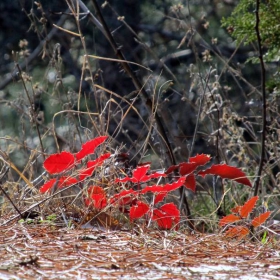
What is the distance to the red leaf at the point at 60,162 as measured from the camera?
249cm

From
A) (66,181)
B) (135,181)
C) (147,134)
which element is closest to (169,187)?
(135,181)

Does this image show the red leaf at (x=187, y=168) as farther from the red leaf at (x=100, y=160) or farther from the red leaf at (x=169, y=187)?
the red leaf at (x=100, y=160)

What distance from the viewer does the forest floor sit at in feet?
6.05

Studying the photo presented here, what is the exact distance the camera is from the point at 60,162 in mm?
2502

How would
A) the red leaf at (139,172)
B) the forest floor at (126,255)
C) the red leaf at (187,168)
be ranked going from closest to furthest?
the forest floor at (126,255) → the red leaf at (139,172) → the red leaf at (187,168)

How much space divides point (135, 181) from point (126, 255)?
0.47 meters

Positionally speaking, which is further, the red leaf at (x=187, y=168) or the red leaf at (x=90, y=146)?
the red leaf at (x=187, y=168)

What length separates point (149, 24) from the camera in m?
8.23

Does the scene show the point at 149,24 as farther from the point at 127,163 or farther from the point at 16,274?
the point at 16,274

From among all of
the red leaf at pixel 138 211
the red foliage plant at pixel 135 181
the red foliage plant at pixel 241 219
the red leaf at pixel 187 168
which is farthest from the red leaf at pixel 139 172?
the red foliage plant at pixel 241 219

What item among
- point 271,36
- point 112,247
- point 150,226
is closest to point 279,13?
point 271,36

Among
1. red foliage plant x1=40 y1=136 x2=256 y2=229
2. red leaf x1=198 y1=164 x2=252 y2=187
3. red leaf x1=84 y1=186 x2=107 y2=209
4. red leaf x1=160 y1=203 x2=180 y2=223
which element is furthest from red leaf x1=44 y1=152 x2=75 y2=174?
red leaf x1=198 y1=164 x2=252 y2=187

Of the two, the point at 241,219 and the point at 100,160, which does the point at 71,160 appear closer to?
the point at 100,160

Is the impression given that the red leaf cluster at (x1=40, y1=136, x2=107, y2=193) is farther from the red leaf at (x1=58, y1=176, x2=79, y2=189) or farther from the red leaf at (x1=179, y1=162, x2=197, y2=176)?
the red leaf at (x1=179, y1=162, x2=197, y2=176)
